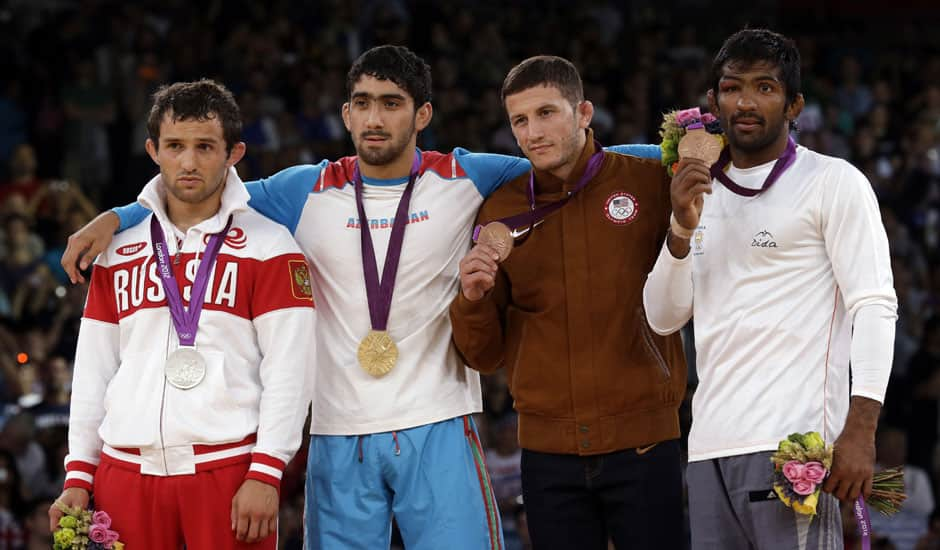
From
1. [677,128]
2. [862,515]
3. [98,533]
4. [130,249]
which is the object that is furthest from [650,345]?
[98,533]

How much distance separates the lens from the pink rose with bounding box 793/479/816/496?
11.8 feet

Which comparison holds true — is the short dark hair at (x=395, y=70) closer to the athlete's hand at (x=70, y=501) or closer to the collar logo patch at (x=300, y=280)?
the collar logo patch at (x=300, y=280)

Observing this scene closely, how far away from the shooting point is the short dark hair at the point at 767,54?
3973 mm

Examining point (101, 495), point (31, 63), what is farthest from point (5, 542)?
point (31, 63)

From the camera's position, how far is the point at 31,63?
433 inches

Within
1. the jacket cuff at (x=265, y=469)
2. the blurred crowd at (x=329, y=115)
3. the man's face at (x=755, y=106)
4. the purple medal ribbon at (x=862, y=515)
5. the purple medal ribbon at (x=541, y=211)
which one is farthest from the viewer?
the blurred crowd at (x=329, y=115)

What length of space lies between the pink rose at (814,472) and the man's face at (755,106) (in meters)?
0.95

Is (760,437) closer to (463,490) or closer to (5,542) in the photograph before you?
(463,490)

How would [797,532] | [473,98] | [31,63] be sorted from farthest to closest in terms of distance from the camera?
1. [473,98]
2. [31,63]
3. [797,532]

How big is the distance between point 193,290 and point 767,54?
1860 millimetres

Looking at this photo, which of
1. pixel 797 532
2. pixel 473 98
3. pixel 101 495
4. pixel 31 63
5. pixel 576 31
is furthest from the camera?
pixel 576 31

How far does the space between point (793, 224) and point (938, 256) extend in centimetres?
831

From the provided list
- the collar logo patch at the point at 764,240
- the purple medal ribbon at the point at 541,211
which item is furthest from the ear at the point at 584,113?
the collar logo patch at the point at 764,240

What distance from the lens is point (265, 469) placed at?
409 cm
